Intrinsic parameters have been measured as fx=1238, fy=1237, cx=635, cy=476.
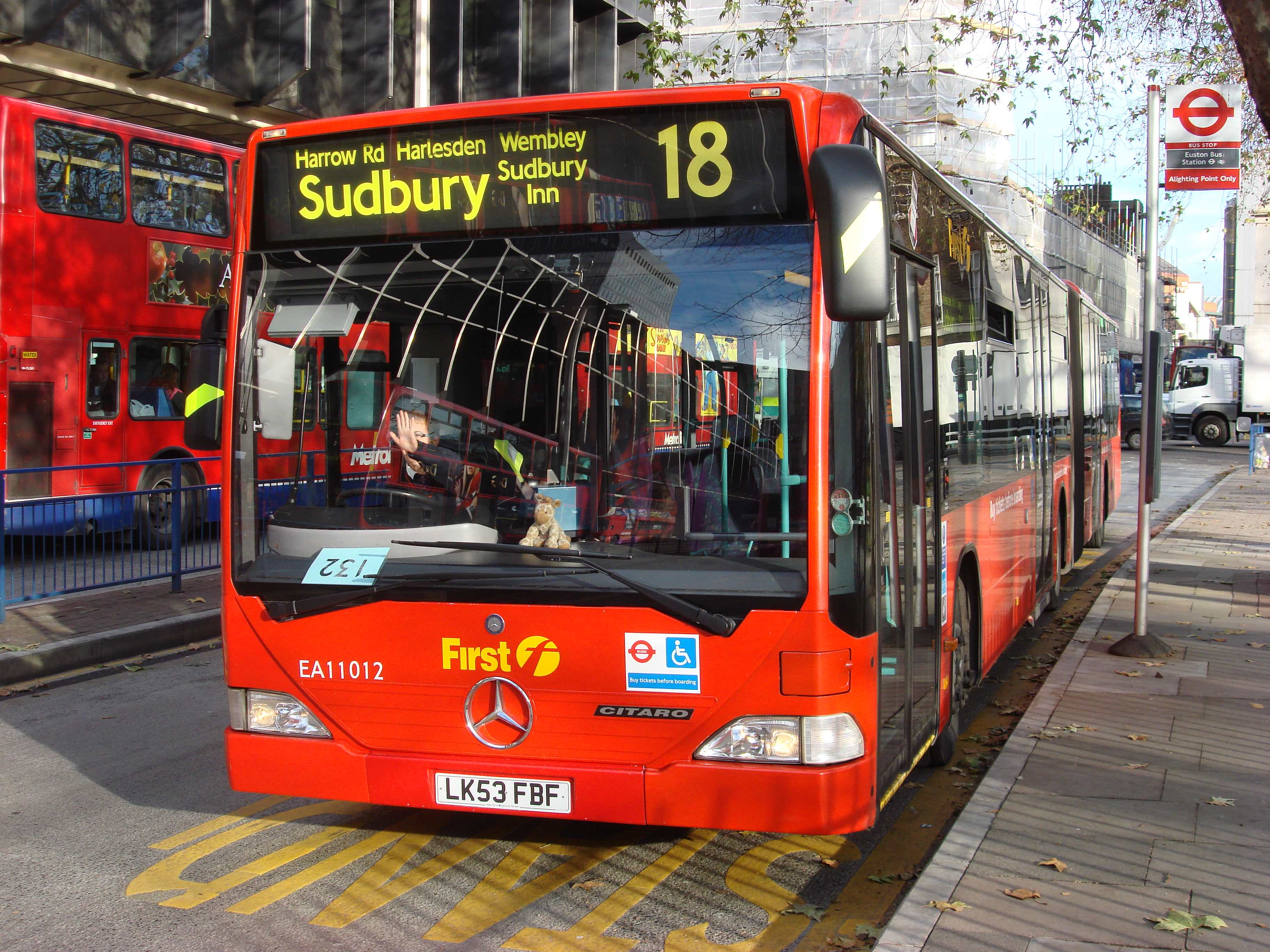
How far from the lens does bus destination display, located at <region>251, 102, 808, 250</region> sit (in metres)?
4.34

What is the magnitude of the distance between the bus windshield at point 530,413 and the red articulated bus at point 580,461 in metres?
0.01

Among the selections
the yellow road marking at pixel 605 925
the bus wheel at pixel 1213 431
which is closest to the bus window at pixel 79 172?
the yellow road marking at pixel 605 925

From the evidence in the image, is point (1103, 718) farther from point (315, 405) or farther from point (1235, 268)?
point (1235, 268)

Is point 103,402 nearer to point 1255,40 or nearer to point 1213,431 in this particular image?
point 1255,40

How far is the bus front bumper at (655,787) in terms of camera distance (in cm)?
425

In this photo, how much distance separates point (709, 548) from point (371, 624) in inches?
51.6

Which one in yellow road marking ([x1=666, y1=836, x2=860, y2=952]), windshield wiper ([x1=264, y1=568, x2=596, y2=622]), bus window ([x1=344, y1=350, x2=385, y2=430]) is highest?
bus window ([x1=344, y1=350, x2=385, y2=430])

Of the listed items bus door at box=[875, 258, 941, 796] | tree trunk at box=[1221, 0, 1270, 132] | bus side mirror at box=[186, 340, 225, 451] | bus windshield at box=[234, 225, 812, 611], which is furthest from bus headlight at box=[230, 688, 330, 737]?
tree trunk at box=[1221, 0, 1270, 132]

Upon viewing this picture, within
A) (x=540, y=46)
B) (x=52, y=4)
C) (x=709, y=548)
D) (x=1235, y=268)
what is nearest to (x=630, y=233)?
(x=709, y=548)

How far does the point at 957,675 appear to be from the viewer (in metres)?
6.49

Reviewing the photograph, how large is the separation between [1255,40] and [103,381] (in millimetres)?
12862

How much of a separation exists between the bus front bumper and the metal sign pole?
Result: 5.26 meters

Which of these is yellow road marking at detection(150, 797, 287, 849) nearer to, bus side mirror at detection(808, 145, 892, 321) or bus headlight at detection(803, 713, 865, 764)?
bus headlight at detection(803, 713, 865, 764)

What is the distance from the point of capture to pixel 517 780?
14.6ft
